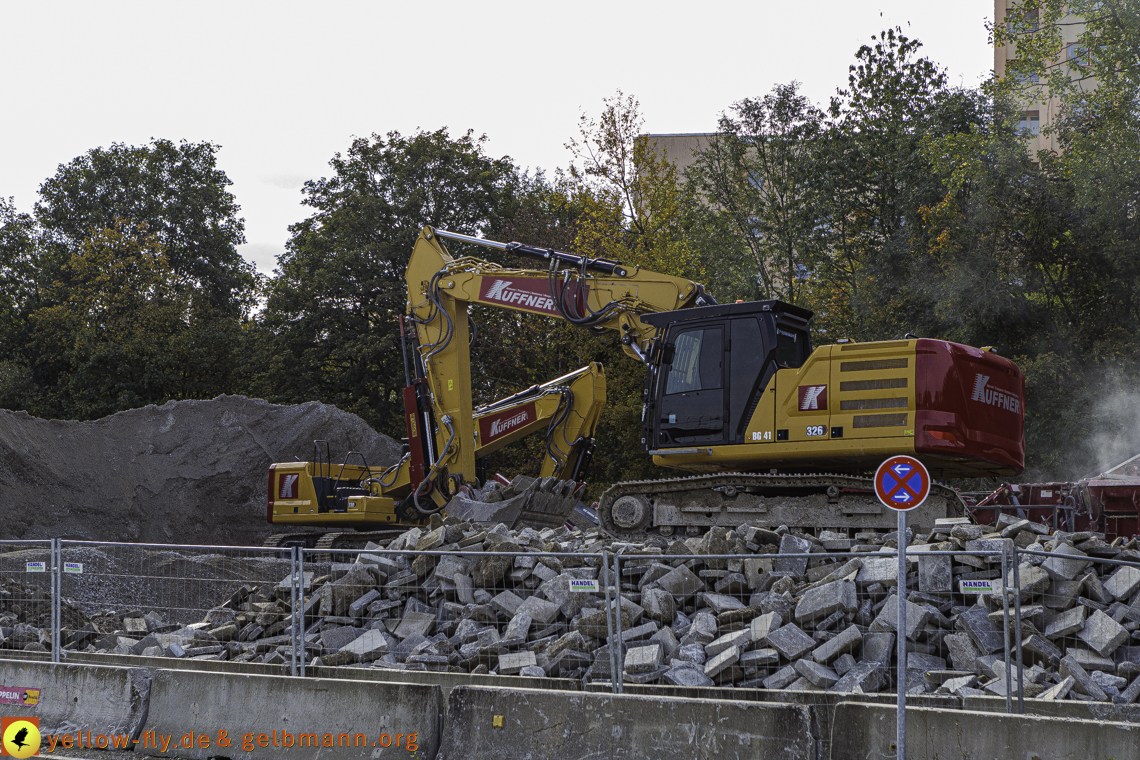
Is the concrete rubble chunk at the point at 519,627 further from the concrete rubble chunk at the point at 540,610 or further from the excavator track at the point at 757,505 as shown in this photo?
the excavator track at the point at 757,505

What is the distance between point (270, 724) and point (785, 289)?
91.4ft

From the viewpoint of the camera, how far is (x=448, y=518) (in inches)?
549

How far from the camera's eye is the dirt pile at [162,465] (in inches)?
823

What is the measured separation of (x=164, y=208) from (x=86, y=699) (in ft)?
121

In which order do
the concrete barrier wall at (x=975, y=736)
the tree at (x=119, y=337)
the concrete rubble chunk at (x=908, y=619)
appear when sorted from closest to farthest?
the concrete barrier wall at (x=975, y=736) → the concrete rubble chunk at (x=908, y=619) → the tree at (x=119, y=337)

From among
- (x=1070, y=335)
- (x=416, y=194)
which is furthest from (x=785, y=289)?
(x=416, y=194)

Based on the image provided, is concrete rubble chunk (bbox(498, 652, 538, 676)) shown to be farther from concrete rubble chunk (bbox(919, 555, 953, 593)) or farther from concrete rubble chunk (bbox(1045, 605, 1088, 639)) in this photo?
concrete rubble chunk (bbox(1045, 605, 1088, 639))

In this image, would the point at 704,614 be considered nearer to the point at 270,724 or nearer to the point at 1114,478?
the point at 270,724

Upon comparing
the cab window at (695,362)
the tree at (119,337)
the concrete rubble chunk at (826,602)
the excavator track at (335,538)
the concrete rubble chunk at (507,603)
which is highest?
the tree at (119,337)

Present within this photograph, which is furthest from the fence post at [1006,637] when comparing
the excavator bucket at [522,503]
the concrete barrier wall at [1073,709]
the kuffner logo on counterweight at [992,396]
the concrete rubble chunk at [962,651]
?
the excavator bucket at [522,503]

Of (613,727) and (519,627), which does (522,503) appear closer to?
(519,627)

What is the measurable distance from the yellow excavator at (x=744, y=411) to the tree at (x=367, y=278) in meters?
16.0

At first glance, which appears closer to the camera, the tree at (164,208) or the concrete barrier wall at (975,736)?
the concrete barrier wall at (975,736)

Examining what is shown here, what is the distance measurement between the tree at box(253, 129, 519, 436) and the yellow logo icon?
2397 centimetres
